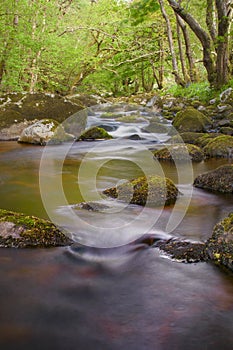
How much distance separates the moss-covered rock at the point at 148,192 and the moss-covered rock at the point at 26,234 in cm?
149

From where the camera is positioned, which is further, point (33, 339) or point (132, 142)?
point (132, 142)

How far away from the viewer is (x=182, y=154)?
7.69 metres

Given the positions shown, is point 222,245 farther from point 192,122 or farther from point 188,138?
point 192,122

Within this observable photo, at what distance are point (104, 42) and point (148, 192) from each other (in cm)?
1963

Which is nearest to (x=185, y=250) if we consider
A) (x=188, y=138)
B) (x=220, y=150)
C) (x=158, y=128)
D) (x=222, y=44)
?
(x=220, y=150)

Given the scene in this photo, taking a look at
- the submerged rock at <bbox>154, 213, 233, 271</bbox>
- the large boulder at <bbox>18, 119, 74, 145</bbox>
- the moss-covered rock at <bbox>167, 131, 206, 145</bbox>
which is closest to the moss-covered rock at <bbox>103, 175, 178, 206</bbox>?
the submerged rock at <bbox>154, 213, 233, 271</bbox>

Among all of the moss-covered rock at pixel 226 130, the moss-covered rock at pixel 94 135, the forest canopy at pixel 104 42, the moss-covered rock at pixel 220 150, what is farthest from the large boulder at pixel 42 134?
the moss-covered rock at pixel 226 130

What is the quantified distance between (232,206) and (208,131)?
7.01 m

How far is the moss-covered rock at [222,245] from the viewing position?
269cm

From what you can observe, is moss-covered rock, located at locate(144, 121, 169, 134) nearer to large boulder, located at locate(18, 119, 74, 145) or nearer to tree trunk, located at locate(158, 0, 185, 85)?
large boulder, located at locate(18, 119, 74, 145)

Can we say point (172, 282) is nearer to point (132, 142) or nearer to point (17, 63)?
point (132, 142)

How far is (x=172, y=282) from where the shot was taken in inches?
101

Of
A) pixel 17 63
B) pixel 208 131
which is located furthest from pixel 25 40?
pixel 208 131

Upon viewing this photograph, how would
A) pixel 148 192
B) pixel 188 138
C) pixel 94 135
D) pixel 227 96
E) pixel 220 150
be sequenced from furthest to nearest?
pixel 227 96 < pixel 94 135 < pixel 188 138 < pixel 220 150 < pixel 148 192
